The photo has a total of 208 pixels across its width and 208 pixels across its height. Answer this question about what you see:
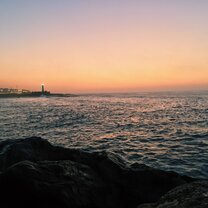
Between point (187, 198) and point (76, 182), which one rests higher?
point (187, 198)

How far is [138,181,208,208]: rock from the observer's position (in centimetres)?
485

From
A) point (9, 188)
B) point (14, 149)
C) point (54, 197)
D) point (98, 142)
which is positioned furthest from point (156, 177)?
point (98, 142)

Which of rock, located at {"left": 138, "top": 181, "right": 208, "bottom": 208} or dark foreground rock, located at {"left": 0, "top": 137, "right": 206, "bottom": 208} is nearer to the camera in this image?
rock, located at {"left": 138, "top": 181, "right": 208, "bottom": 208}

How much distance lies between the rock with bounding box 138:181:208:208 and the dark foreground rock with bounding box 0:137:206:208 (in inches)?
3.9

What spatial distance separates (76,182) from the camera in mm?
6824

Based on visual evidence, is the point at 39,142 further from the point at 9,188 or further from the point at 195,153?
the point at 195,153

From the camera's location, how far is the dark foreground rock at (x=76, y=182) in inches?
249

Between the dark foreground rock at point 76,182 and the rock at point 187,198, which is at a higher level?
the rock at point 187,198

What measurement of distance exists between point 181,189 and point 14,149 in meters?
6.86

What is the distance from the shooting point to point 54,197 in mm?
6227

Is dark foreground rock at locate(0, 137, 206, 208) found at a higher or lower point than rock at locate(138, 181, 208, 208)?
lower

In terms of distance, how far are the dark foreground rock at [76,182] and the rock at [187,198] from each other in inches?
3.9

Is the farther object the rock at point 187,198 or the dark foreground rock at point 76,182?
the dark foreground rock at point 76,182

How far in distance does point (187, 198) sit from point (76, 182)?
2.78 metres
